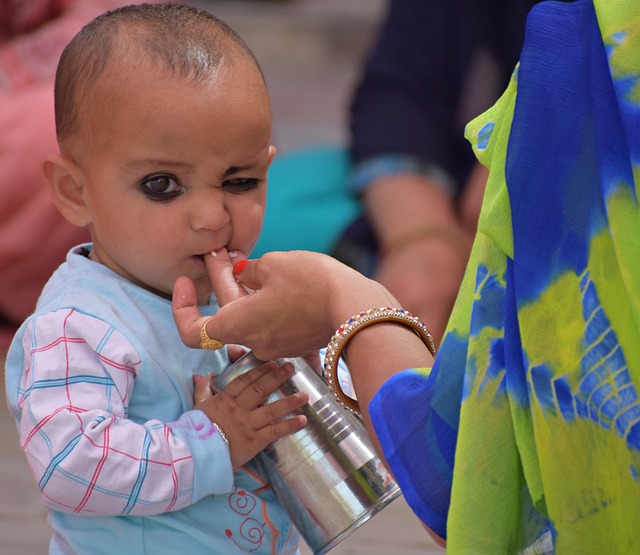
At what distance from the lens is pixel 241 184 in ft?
4.47

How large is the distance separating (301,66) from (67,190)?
4243 millimetres

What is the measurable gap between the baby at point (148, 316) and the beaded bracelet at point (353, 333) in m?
0.08

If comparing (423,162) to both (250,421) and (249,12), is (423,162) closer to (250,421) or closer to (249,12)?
(250,421)

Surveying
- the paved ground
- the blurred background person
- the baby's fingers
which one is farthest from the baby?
the blurred background person

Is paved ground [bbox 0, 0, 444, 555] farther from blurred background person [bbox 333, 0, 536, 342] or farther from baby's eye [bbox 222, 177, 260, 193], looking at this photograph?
baby's eye [bbox 222, 177, 260, 193]

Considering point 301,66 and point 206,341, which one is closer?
point 206,341

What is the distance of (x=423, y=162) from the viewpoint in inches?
122

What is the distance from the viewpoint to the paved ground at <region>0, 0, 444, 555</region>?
254 centimetres

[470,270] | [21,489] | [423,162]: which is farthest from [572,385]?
[423,162]

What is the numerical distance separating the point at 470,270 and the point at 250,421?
35 cm

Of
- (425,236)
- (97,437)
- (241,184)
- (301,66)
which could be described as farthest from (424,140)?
(301,66)

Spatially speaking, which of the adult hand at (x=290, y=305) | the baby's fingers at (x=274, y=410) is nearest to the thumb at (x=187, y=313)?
the adult hand at (x=290, y=305)

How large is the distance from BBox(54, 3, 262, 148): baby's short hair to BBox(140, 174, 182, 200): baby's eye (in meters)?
0.11

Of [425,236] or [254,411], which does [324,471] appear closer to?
[254,411]
